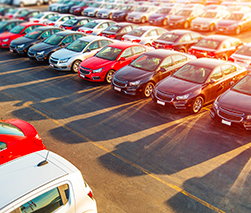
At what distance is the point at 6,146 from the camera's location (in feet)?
18.8

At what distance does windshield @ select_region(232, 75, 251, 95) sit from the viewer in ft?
29.7

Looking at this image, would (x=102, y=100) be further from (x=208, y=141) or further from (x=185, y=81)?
(x=208, y=141)

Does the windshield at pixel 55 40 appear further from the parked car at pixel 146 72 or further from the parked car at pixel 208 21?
the parked car at pixel 208 21

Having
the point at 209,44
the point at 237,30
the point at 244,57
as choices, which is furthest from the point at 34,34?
the point at 237,30

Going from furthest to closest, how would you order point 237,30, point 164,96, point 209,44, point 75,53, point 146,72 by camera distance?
point 237,30
point 209,44
point 75,53
point 146,72
point 164,96

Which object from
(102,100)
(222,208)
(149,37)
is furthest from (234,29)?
(222,208)

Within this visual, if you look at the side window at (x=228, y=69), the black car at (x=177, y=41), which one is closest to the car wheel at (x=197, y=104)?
Result: the side window at (x=228, y=69)

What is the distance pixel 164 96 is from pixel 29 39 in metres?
11.9

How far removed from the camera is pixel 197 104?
31.6ft

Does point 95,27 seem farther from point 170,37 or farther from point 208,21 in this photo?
point 208,21

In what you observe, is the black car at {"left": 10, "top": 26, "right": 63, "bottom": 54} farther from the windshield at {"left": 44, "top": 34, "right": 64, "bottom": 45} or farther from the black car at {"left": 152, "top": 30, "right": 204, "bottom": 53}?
the black car at {"left": 152, "top": 30, "right": 204, "bottom": 53}

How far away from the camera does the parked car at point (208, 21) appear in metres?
23.7

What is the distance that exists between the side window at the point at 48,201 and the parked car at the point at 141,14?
26431 mm

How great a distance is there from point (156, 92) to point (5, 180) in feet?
22.3
